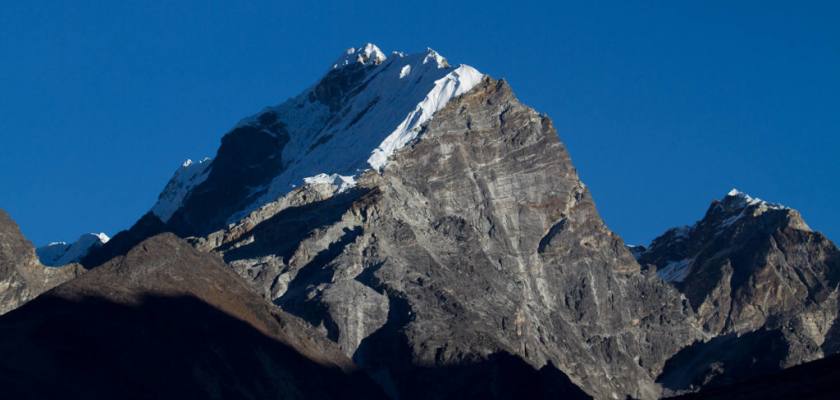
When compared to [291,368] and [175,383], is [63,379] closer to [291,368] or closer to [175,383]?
[175,383]

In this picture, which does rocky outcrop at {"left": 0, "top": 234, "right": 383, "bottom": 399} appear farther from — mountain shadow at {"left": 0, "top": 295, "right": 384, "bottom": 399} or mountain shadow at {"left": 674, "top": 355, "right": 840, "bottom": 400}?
mountain shadow at {"left": 674, "top": 355, "right": 840, "bottom": 400}

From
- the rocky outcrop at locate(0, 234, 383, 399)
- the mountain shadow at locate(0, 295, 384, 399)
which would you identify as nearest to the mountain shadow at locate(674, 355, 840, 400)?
the mountain shadow at locate(0, 295, 384, 399)

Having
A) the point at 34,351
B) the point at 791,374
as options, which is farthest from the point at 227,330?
the point at 791,374

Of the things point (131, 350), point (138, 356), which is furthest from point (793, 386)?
point (131, 350)

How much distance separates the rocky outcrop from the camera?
176 metres

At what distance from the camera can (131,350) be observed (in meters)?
184

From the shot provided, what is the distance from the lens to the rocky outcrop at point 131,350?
176m

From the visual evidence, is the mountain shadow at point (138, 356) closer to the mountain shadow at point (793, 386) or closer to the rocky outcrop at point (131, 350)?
the rocky outcrop at point (131, 350)

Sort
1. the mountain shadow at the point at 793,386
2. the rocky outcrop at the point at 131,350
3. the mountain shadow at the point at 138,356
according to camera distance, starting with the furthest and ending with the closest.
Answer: the rocky outcrop at the point at 131,350
the mountain shadow at the point at 138,356
the mountain shadow at the point at 793,386

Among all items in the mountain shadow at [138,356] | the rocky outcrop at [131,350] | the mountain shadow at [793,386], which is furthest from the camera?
the rocky outcrop at [131,350]

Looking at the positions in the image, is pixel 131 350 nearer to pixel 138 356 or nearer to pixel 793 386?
pixel 138 356

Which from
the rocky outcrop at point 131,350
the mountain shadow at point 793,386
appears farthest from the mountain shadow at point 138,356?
the mountain shadow at point 793,386

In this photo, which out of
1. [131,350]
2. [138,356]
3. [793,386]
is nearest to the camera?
[793,386]

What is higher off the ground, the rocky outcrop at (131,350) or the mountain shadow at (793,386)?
the rocky outcrop at (131,350)
